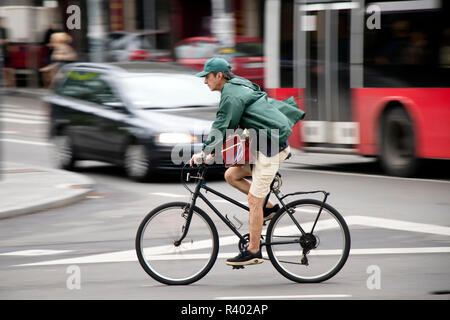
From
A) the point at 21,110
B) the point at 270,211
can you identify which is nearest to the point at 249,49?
the point at 21,110

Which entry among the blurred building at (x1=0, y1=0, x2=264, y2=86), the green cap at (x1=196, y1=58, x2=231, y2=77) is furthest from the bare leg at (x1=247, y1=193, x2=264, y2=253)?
the blurred building at (x1=0, y1=0, x2=264, y2=86)

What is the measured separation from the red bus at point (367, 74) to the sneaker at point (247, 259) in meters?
6.12

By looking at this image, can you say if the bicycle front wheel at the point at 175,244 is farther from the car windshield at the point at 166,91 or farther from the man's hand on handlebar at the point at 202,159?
the car windshield at the point at 166,91

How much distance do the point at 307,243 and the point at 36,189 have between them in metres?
A: 5.76

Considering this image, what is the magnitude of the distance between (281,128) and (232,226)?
843mm

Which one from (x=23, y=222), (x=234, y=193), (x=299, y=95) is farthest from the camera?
(x=299, y=95)

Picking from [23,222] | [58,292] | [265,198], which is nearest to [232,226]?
[265,198]

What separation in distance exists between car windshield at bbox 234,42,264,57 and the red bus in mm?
8535

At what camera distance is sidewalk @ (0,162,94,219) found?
10859 mm

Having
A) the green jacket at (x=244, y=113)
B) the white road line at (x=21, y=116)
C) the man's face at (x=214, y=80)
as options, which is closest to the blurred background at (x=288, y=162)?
the green jacket at (x=244, y=113)

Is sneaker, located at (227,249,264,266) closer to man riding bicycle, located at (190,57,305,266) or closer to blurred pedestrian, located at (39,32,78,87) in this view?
man riding bicycle, located at (190,57,305,266)

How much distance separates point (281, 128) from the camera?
697 centimetres

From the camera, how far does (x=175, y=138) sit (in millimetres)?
12867
